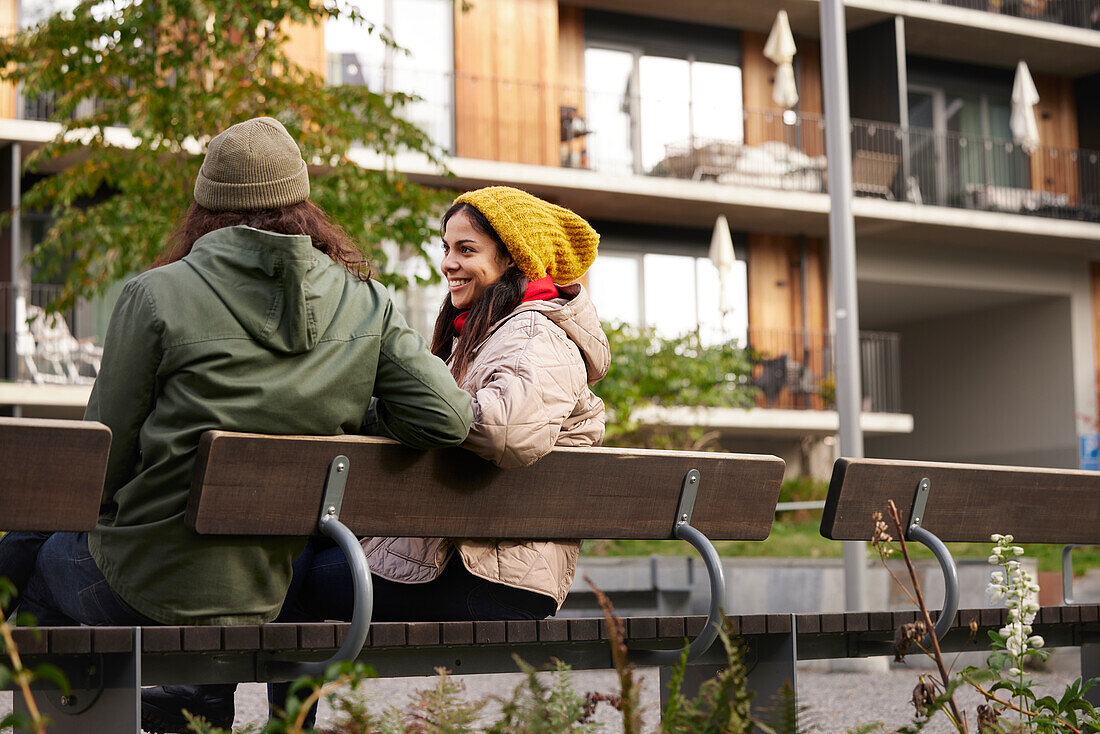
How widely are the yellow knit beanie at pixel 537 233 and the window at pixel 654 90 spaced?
18.0 meters

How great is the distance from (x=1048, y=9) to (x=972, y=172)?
354 centimetres

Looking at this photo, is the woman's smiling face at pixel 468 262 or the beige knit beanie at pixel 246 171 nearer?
the beige knit beanie at pixel 246 171

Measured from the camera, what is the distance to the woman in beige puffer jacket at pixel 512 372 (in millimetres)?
3270

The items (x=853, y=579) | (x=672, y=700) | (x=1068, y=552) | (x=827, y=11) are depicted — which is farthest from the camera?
(x=827, y=11)

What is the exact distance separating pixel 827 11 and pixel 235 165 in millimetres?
8511

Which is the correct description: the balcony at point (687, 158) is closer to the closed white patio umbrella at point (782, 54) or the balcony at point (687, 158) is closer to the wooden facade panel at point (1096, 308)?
the closed white patio umbrella at point (782, 54)

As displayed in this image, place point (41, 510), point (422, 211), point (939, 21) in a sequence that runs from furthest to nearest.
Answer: point (939, 21) → point (422, 211) → point (41, 510)

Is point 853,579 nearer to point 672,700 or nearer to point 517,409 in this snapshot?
point 517,409

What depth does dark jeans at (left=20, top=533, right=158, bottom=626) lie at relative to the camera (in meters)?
3.01

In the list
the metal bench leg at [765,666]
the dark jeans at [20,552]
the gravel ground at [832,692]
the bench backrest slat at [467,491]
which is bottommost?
the gravel ground at [832,692]

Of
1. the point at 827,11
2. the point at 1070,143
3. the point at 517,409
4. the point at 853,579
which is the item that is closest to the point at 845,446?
the point at 853,579

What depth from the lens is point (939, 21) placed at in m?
23.7

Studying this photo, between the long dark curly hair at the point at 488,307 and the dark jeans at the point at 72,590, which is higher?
the long dark curly hair at the point at 488,307

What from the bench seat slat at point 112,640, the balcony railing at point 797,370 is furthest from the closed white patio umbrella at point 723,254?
the bench seat slat at point 112,640
